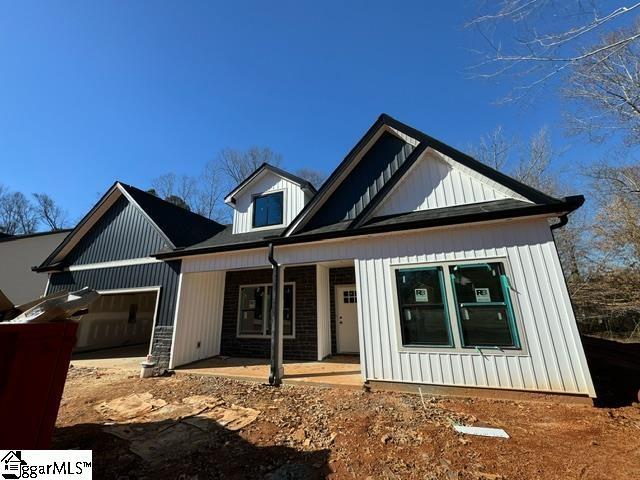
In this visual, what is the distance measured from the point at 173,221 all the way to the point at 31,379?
29.1 feet

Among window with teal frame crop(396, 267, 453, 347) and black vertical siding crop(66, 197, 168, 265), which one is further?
black vertical siding crop(66, 197, 168, 265)

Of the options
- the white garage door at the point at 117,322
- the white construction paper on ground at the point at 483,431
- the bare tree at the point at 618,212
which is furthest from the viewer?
the white garage door at the point at 117,322

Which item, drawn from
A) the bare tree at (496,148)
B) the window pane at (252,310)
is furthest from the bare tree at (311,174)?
the window pane at (252,310)

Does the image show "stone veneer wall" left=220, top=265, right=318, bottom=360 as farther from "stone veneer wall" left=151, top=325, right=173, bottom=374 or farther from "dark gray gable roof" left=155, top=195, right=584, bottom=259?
"dark gray gable roof" left=155, top=195, right=584, bottom=259

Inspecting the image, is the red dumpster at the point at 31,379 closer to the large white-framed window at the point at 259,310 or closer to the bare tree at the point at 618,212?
the large white-framed window at the point at 259,310

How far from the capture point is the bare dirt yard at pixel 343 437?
9.87ft

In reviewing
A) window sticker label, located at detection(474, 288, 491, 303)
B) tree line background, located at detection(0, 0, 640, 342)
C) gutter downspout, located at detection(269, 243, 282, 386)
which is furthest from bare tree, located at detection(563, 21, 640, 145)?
gutter downspout, located at detection(269, 243, 282, 386)

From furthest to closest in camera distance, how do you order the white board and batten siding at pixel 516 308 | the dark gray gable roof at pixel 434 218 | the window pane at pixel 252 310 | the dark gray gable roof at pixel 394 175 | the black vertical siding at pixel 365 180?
the window pane at pixel 252 310, the black vertical siding at pixel 365 180, the dark gray gable roof at pixel 394 175, the dark gray gable roof at pixel 434 218, the white board and batten siding at pixel 516 308

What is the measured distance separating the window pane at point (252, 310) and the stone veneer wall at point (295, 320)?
22 cm

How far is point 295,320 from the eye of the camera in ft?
29.3

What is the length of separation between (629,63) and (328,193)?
12.0m

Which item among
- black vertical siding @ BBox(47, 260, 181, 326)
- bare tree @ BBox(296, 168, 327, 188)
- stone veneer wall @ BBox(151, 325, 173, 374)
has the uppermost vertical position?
bare tree @ BBox(296, 168, 327, 188)

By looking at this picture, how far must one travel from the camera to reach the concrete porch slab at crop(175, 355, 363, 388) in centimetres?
612

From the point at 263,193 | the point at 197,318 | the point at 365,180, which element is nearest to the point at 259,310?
the point at 197,318
